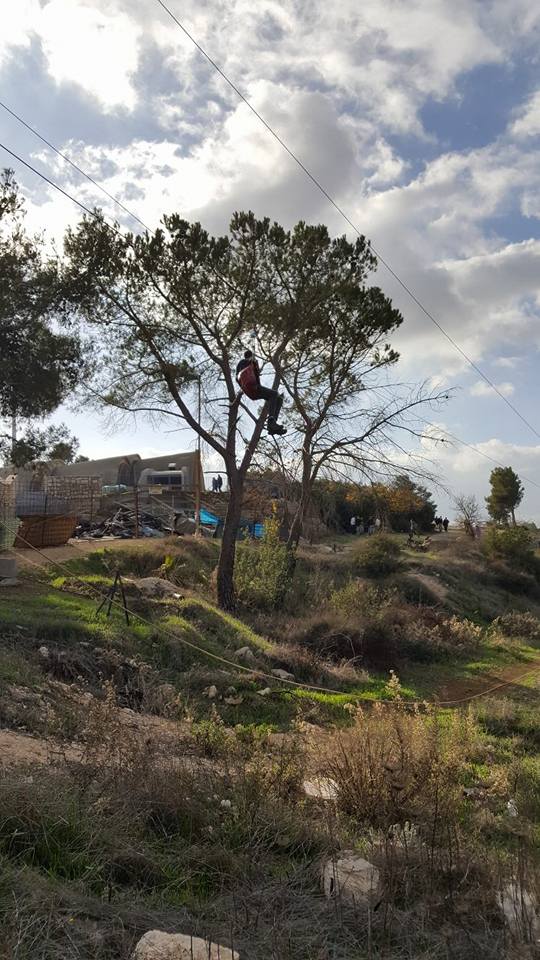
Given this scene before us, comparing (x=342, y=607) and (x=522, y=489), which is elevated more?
(x=522, y=489)

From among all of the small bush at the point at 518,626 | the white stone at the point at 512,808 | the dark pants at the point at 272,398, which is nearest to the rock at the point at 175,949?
the white stone at the point at 512,808

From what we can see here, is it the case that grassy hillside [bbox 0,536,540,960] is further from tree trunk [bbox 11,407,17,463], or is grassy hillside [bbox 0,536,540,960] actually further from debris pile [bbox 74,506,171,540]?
debris pile [bbox 74,506,171,540]

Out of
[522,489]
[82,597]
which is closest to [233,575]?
[82,597]

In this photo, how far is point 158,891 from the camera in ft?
13.2

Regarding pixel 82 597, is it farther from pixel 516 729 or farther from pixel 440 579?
pixel 440 579

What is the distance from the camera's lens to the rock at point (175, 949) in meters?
3.10

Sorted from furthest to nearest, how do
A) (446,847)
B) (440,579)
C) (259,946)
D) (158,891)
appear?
(440,579)
(446,847)
(158,891)
(259,946)

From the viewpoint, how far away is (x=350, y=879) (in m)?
4.09

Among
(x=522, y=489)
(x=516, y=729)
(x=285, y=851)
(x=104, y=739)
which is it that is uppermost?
(x=522, y=489)

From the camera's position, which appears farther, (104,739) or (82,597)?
(82,597)

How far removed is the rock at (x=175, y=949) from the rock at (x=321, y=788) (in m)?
2.64

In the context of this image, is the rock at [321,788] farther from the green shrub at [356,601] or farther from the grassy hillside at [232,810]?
the green shrub at [356,601]

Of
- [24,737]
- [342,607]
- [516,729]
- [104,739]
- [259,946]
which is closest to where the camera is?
[259,946]

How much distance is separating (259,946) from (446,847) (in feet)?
5.77
